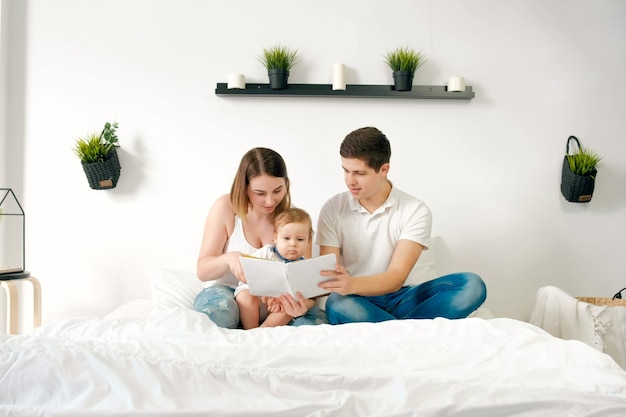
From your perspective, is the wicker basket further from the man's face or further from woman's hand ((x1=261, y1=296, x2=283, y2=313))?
woman's hand ((x1=261, y1=296, x2=283, y2=313))

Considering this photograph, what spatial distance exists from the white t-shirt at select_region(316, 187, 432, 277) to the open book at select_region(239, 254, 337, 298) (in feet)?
1.35

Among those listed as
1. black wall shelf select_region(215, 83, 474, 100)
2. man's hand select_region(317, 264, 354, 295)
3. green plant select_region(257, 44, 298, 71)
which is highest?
green plant select_region(257, 44, 298, 71)

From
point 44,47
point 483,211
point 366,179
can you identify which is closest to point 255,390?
point 366,179

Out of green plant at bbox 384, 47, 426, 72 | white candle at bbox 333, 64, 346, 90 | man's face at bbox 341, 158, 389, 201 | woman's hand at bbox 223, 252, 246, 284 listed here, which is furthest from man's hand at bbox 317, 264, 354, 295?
green plant at bbox 384, 47, 426, 72

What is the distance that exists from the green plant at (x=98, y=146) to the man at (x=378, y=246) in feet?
4.12

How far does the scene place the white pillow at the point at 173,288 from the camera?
8.05 ft

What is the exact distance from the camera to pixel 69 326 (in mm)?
1656

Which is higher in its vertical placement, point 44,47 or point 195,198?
point 44,47

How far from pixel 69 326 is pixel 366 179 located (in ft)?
3.86

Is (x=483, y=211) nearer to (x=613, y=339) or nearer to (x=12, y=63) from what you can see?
(x=613, y=339)

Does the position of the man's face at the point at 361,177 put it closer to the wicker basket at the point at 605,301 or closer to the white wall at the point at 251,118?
the white wall at the point at 251,118

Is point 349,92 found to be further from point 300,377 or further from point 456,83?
point 300,377

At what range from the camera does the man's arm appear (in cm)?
205

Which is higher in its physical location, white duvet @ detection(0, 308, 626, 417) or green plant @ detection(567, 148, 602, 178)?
green plant @ detection(567, 148, 602, 178)
